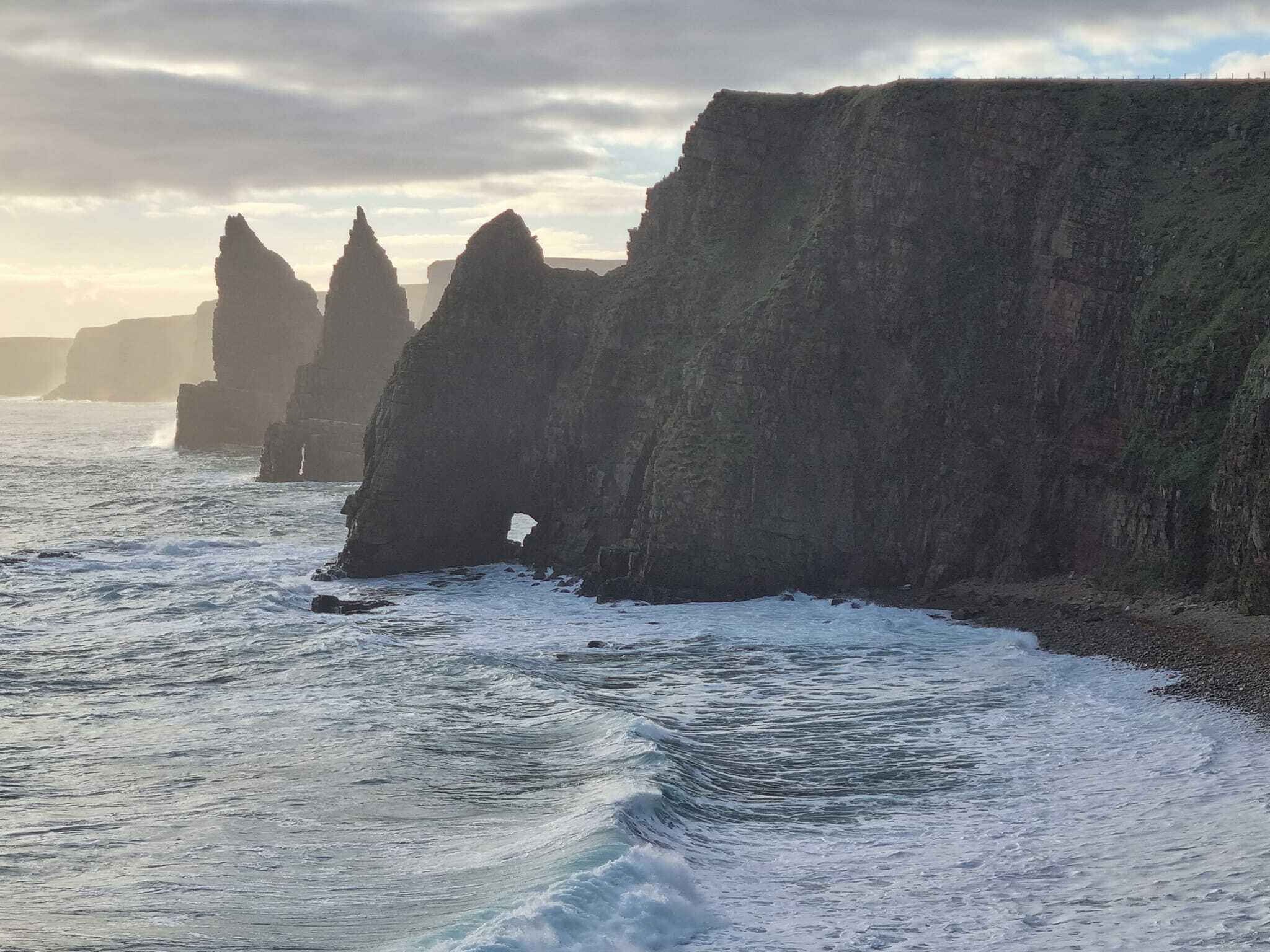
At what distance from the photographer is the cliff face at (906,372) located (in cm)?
3981

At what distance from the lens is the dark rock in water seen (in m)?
44.3

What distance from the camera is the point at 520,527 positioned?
69.2 m

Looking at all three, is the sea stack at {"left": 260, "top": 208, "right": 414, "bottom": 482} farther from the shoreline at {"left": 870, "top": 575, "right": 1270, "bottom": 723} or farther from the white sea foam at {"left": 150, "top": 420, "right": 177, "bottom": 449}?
the shoreline at {"left": 870, "top": 575, "right": 1270, "bottom": 723}

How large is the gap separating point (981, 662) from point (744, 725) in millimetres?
8900

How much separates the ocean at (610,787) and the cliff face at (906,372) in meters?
4.86

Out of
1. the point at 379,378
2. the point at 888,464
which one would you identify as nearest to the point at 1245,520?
the point at 888,464

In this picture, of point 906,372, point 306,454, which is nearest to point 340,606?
point 906,372

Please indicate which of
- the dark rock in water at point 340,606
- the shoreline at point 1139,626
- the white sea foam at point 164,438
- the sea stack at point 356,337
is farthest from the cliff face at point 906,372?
the white sea foam at point 164,438

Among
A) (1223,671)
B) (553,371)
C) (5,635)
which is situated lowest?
(5,635)

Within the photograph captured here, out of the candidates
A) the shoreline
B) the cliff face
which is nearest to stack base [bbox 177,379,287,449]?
the cliff face

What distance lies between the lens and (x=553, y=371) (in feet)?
180

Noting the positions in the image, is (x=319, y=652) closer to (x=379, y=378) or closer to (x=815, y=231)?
(x=815, y=231)

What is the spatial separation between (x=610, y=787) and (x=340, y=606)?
23707 mm

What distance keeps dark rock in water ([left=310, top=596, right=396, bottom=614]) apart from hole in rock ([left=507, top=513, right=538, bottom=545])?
17942mm
